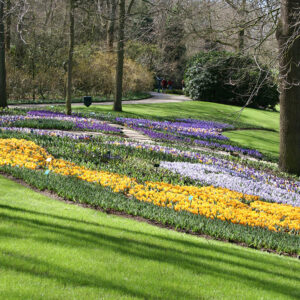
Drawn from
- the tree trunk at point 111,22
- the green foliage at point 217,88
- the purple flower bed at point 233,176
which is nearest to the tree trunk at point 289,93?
the purple flower bed at point 233,176

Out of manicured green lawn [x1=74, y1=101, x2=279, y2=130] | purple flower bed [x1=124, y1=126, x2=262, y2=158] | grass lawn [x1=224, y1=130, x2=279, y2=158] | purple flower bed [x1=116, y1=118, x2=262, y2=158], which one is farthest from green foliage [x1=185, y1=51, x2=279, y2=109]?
purple flower bed [x1=124, y1=126, x2=262, y2=158]

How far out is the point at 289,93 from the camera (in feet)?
37.8

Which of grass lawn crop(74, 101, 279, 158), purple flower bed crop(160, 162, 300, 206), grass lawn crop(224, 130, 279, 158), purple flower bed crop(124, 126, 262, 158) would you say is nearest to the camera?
purple flower bed crop(160, 162, 300, 206)

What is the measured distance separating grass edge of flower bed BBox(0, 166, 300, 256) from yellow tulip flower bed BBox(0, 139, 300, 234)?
0.33 meters

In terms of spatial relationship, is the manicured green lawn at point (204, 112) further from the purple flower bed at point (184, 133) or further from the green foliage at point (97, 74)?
the purple flower bed at point (184, 133)

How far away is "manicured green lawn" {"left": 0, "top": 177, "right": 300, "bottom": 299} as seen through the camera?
3.52m

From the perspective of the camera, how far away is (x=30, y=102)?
23750mm

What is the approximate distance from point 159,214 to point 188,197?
3.94ft

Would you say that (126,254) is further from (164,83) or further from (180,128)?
(164,83)

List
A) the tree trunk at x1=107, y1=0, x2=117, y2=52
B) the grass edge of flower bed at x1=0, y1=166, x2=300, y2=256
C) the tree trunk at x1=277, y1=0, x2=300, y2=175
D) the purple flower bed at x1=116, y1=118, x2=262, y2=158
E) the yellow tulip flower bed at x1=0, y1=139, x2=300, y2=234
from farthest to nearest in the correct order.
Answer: the tree trunk at x1=107, y1=0, x2=117, y2=52, the purple flower bed at x1=116, y1=118, x2=262, y2=158, the tree trunk at x1=277, y1=0, x2=300, y2=175, the yellow tulip flower bed at x1=0, y1=139, x2=300, y2=234, the grass edge of flower bed at x1=0, y1=166, x2=300, y2=256

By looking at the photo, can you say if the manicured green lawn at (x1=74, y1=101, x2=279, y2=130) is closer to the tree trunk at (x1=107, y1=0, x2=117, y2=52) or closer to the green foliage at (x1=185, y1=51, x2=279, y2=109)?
the green foliage at (x1=185, y1=51, x2=279, y2=109)

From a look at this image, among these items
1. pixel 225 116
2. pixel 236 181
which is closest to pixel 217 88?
pixel 225 116

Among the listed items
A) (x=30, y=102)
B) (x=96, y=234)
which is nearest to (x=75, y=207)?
(x=96, y=234)

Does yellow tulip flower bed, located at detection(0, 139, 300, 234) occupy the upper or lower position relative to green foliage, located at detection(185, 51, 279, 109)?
lower
